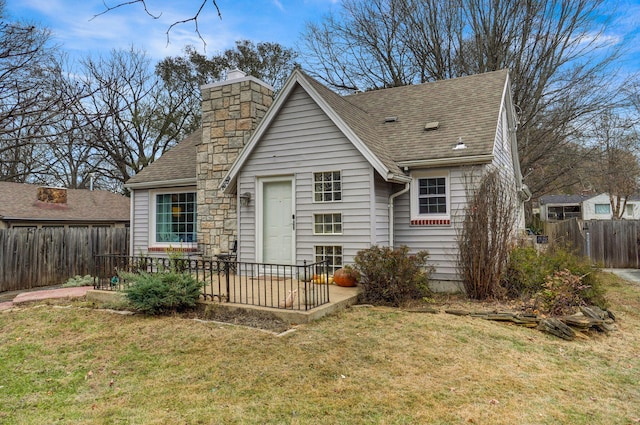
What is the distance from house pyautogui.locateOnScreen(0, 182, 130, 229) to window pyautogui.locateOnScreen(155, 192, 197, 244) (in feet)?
19.7

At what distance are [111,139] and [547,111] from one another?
23.4 m

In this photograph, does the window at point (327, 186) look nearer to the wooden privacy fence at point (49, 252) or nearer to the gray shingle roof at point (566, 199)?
the wooden privacy fence at point (49, 252)

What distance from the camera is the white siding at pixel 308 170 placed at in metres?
8.80

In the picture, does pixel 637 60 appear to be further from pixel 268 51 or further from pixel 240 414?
pixel 240 414

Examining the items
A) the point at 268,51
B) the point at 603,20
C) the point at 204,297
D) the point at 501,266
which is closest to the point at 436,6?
the point at 603,20

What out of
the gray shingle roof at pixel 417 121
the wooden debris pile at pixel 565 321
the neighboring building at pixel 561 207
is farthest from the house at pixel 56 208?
the neighboring building at pixel 561 207

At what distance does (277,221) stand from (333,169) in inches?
75.8

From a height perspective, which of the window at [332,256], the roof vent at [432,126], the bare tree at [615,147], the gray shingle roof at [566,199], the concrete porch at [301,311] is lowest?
the concrete porch at [301,311]

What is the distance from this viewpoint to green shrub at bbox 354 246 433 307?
7.61 meters

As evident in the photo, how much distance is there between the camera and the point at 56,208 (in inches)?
676

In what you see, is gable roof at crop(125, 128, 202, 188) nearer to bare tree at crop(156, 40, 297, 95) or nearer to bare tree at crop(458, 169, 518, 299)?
bare tree at crop(458, 169, 518, 299)

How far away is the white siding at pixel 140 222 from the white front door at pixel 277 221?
523cm

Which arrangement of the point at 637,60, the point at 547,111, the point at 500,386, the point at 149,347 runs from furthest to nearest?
the point at 547,111, the point at 637,60, the point at 149,347, the point at 500,386

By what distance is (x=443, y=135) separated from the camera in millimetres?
9906
